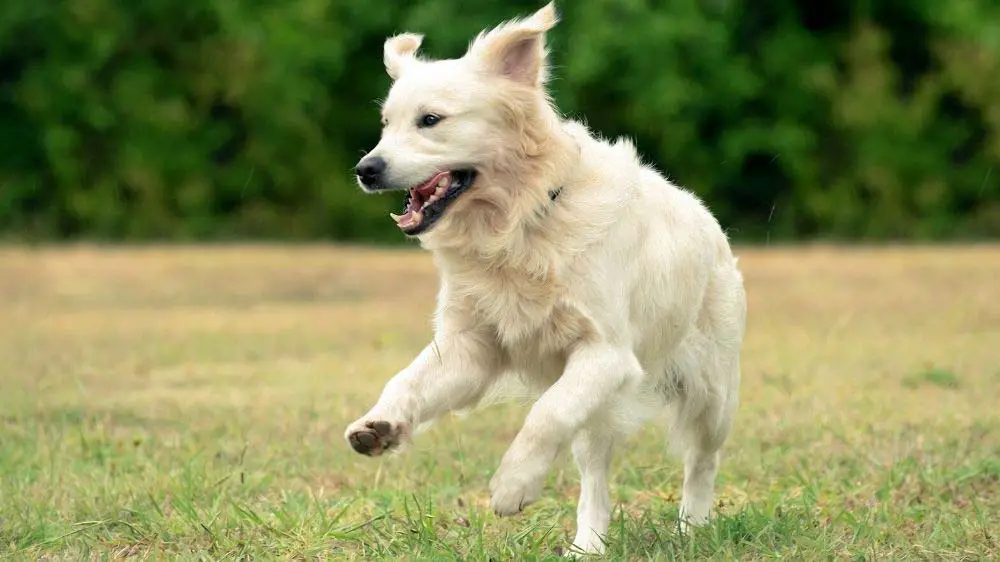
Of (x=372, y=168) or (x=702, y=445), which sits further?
(x=702, y=445)

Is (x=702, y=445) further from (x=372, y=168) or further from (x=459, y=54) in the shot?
(x=459, y=54)

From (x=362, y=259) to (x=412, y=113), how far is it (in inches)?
542

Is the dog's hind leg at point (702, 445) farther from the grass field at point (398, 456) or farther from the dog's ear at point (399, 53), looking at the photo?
the dog's ear at point (399, 53)

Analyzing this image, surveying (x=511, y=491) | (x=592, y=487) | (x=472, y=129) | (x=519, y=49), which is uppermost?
(x=519, y=49)

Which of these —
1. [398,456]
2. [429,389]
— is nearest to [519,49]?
[429,389]

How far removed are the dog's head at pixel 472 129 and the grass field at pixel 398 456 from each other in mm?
1105

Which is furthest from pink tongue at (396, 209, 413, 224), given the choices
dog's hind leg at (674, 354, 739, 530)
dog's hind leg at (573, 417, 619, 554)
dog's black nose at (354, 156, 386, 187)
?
dog's hind leg at (674, 354, 739, 530)

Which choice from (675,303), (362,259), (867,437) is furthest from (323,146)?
(675,303)

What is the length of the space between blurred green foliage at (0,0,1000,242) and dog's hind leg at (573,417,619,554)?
16056 mm

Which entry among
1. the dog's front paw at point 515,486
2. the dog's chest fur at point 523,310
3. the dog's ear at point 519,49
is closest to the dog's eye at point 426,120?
the dog's ear at point 519,49

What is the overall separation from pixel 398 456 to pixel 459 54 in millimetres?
15155

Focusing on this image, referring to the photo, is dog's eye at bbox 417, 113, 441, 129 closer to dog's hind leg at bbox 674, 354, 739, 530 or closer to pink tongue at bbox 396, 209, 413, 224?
pink tongue at bbox 396, 209, 413, 224

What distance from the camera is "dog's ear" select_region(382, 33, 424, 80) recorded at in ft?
16.9

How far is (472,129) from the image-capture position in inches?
189
